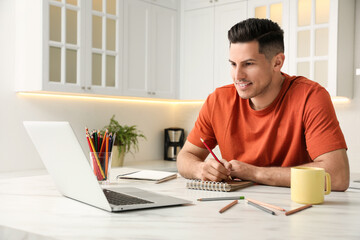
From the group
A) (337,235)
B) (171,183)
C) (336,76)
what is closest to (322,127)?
(171,183)

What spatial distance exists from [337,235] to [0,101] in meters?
2.62

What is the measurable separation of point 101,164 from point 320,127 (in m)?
0.86

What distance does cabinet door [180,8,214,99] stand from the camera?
361cm

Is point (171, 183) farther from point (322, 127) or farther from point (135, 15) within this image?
point (135, 15)

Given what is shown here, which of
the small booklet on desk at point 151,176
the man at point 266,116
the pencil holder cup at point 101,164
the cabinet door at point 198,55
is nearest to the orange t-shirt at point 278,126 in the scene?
the man at point 266,116

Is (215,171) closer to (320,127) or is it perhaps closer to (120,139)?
(320,127)

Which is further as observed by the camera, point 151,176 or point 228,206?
point 151,176

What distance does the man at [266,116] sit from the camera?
5.37ft

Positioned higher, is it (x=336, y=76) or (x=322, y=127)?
(x=336, y=76)

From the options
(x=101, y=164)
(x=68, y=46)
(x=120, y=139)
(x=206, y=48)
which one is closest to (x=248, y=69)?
(x=101, y=164)

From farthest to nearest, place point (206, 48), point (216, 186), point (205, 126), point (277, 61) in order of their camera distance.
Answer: point (206, 48) < point (205, 126) < point (277, 61) < point (216, 186)

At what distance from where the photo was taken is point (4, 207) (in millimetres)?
1130

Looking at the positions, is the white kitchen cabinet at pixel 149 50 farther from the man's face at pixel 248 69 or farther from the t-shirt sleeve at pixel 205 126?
the man's face at pixel 248 69

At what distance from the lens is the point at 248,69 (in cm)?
180
